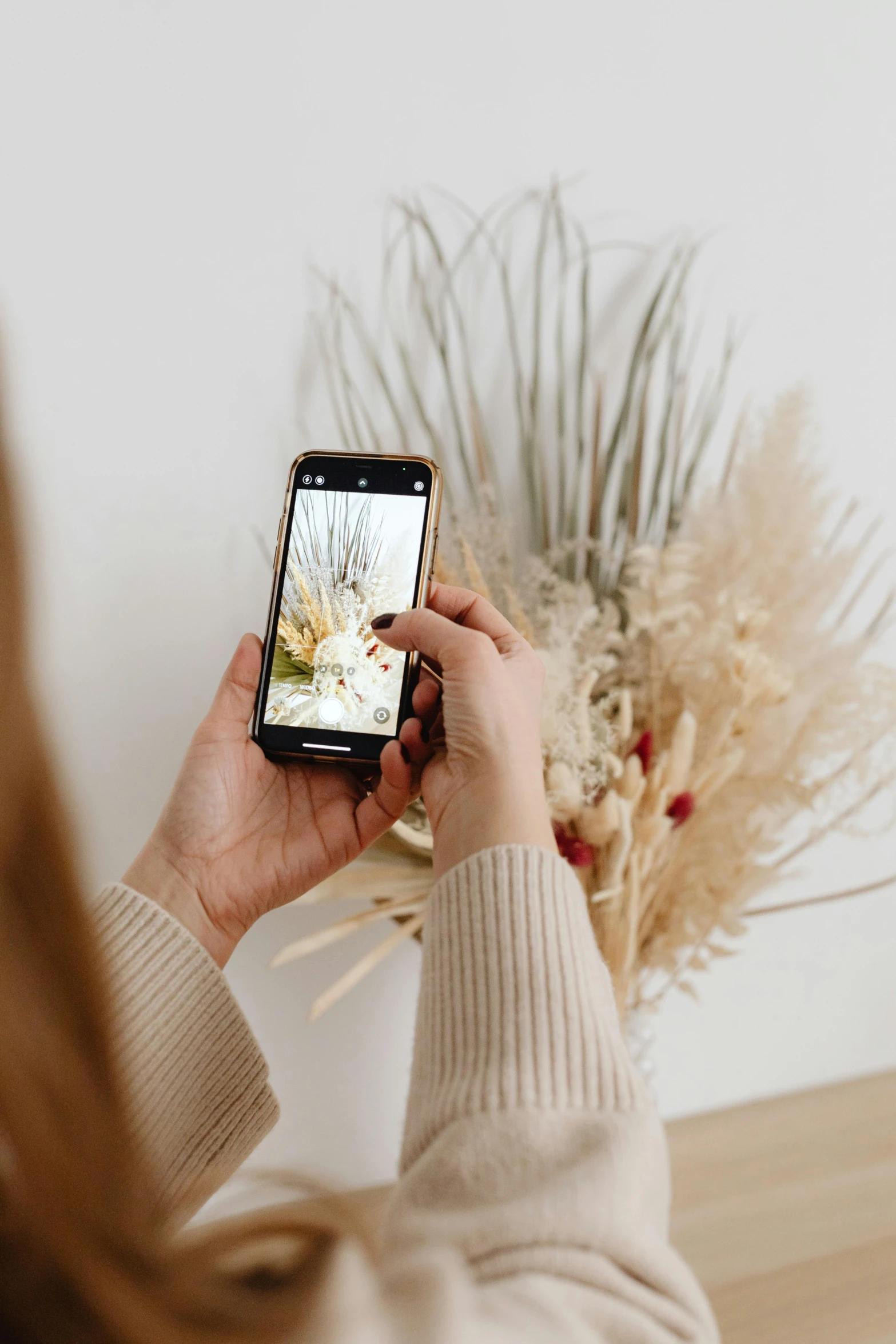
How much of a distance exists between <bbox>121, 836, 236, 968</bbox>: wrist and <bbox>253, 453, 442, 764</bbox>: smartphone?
3.9 inches

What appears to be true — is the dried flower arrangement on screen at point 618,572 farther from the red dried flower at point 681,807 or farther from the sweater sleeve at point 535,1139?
the sweater sleeve at point 535,1139

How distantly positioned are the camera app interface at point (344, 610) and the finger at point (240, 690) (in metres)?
0.01

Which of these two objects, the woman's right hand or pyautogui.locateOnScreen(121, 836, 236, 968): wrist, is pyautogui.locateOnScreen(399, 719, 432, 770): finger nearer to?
the woman's right hand

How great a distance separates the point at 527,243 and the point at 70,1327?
0.79 metres

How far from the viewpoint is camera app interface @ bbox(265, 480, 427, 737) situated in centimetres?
61

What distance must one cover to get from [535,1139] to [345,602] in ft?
1.21

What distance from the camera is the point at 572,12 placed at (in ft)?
2.54

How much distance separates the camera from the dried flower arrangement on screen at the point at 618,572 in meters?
0.69

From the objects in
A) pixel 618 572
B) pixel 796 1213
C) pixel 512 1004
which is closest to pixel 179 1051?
pixel 512 1004

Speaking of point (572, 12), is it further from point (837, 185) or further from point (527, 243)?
point (837, 185)

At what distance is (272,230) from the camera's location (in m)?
0.71

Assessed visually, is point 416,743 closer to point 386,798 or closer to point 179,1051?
point 386,798

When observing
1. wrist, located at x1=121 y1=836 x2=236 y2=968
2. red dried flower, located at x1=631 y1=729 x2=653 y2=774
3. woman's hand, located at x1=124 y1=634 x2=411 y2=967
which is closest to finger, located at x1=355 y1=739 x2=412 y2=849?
woman's hand, located at x1=124 y1=634 x2=411 y2=967

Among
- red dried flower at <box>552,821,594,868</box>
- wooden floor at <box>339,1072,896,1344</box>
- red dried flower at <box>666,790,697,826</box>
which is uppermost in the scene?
red dried flower at <box>666,790,697,826</box>
